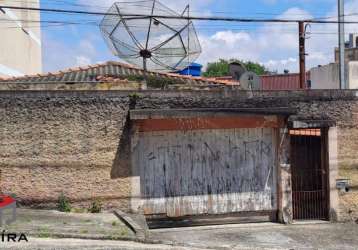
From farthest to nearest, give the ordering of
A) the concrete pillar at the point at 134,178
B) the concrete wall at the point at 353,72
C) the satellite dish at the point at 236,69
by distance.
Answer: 1. the concrete wall at the point at 353,72
2. the satellite dish at the point at 236,69
3. the concrete pillar at the point at 134,178

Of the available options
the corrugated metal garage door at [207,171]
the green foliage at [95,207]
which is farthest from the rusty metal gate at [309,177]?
the green foliage at [95,207]

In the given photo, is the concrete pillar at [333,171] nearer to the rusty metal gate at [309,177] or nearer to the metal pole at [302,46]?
the rusty metal gate at [309,177]

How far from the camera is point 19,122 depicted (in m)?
9.80

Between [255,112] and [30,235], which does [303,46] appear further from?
[30,235]

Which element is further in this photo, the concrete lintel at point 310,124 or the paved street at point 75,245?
the concrete lintel at point 310,124

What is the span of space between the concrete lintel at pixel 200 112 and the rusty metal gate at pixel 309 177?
0.93 metres

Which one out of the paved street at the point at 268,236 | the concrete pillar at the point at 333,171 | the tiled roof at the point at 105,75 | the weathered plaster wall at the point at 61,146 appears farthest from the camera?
the tiled roof at the point at 105,75

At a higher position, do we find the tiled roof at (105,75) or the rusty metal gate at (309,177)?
the tiled roof at (105,75)

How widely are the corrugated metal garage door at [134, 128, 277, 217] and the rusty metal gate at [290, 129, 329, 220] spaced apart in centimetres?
59

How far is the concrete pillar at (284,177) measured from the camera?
10898mm

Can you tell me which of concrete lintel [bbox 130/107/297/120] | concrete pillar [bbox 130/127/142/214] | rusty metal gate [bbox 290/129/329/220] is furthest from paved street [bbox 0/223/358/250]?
concrete lintel [bbox 130/107/297/120]

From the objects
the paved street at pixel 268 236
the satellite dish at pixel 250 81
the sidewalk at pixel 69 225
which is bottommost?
the paved street at pixel 268 236

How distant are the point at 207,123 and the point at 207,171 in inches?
40.1

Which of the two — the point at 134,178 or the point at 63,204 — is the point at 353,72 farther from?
the point at 63,204
